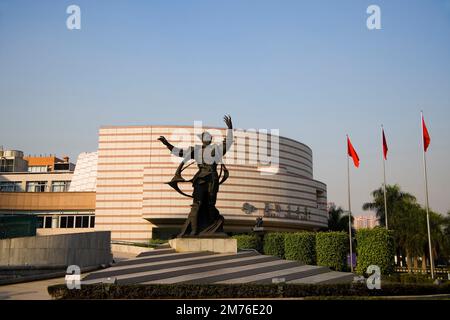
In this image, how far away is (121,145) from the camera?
7338 cm

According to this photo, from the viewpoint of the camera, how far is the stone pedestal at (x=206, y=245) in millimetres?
24984

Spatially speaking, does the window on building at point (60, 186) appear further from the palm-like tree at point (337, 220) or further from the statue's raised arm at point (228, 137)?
the statue's raised arm at point (228, 137)

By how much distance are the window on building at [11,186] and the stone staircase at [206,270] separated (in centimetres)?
6122

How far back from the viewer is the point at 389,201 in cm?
6425

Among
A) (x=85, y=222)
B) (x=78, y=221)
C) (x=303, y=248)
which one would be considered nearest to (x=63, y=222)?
(x=78, y=221)

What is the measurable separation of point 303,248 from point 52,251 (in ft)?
67.8

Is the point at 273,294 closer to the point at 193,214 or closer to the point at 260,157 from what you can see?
the point at 193,214

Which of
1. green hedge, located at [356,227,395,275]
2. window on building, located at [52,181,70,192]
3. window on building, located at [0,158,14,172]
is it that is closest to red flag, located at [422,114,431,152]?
green hedge, located at [356,227,395,275]

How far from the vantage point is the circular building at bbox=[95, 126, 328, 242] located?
68.2 metres

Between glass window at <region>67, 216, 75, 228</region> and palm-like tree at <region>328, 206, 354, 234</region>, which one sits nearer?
glass window at <region>67, 216, 75, 228</region>

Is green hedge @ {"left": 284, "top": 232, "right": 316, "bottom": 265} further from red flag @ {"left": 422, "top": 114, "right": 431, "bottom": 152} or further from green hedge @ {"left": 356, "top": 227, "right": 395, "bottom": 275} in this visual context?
red flag @ {"left": 422, "top": 114, "right": 431, "bottom": 152}

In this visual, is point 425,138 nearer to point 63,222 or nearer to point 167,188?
point 167,188

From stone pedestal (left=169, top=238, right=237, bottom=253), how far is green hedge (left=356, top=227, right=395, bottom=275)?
11847 mm
